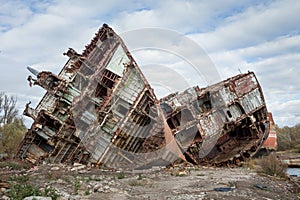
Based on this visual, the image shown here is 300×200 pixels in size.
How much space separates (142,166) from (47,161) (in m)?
4.51

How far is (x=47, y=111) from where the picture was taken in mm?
14531

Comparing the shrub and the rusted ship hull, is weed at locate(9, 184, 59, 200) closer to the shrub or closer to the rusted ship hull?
the rusted ship hull

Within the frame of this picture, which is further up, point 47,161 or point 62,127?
point 62,127

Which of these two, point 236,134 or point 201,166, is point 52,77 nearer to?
point 201,166

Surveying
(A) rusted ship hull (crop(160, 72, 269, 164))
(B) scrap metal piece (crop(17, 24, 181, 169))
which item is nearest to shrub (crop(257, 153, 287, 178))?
(A) rusted ship hull (crop(160, 72, 269, 164))

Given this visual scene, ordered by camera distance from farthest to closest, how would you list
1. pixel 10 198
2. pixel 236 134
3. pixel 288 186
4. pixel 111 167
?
pixel 236 134 → pixel 111 167 → pixel 288 186 → pixel 10 198

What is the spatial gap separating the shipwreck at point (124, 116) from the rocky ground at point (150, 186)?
57.7 inches

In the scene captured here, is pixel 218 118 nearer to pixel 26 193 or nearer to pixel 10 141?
pixel 26 193

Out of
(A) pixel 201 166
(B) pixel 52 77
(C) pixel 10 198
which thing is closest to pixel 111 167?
(A) pixel 201 166

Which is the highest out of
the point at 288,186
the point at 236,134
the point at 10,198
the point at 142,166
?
the point at 236,134

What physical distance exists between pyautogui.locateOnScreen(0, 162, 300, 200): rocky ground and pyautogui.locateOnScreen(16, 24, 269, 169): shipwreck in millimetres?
A: 1465

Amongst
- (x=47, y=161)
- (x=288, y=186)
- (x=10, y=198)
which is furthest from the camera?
(x=47, y=161)

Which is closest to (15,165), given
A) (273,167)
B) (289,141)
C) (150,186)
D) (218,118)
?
(150,186)

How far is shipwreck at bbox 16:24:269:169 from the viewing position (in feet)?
43.7
